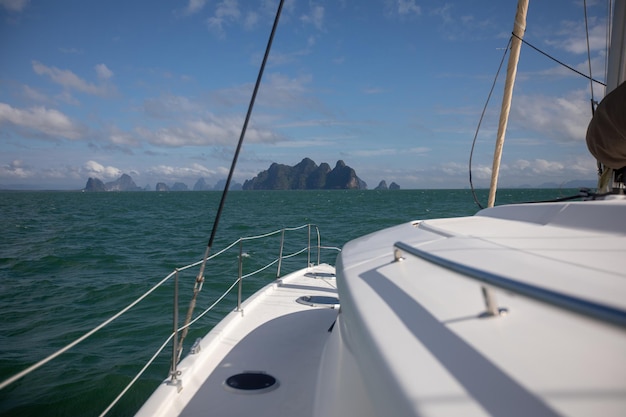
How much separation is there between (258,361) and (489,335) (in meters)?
2.27

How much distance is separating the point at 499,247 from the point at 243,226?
63.6 feet

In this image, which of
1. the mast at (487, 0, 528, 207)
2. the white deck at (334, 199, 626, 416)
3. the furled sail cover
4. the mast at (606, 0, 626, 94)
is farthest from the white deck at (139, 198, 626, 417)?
the mast at (606, 0, 626, 94)

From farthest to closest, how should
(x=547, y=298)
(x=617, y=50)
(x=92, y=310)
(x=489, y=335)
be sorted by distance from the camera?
(x=92, y=310) → (x=617, y=50) → (x=489, y=335) → (x=547, y=298)

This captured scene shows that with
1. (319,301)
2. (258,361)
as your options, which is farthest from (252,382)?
(319,301)

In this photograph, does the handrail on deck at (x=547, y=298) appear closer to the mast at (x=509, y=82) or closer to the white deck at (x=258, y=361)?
the white deck at (x=258, y=361)

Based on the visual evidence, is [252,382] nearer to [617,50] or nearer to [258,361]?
[258,361]

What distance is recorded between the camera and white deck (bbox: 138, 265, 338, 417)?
2.35 meters

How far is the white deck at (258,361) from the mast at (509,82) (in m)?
2.41

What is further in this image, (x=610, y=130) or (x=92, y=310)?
(x=92, y=310)

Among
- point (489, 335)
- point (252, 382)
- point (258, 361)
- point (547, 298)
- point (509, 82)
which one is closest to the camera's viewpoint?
point (547, 298)

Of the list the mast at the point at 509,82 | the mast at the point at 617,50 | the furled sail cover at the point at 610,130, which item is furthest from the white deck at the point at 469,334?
the mast at the point at 617,50

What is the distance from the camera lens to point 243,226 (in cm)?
2055

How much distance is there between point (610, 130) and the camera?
9.73ft

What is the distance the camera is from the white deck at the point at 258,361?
7.70 feet
